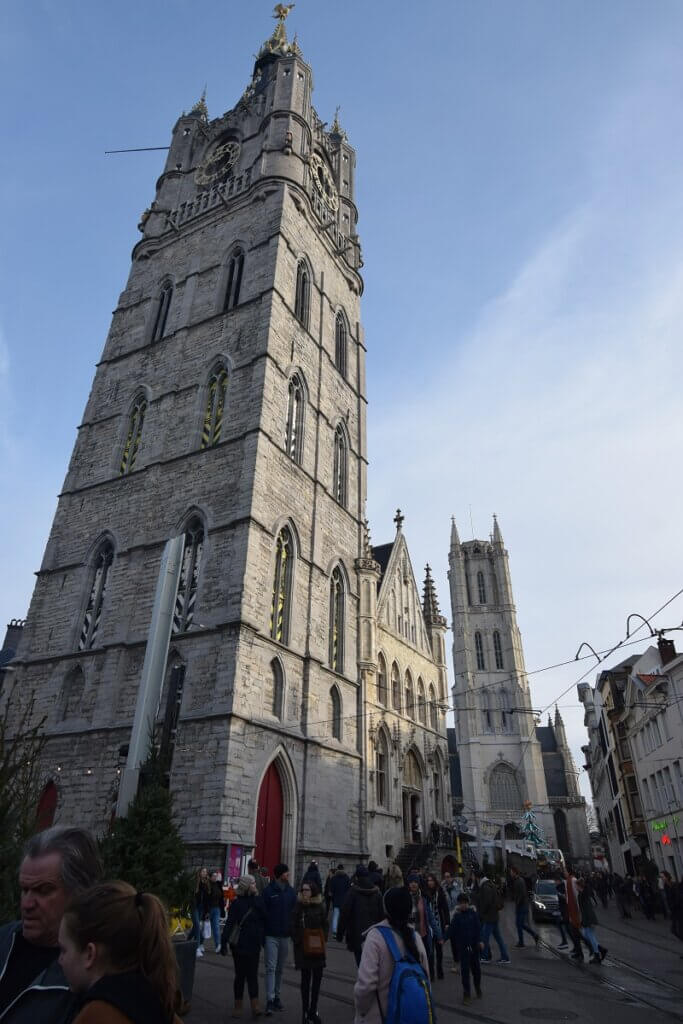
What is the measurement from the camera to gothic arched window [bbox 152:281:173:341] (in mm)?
26891

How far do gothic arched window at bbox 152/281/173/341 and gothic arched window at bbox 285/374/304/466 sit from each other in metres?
6.62

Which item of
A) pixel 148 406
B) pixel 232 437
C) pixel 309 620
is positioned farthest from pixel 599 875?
pixel 148 406

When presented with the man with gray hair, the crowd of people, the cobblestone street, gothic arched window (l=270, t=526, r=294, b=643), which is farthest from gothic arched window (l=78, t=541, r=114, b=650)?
the man with gray hair

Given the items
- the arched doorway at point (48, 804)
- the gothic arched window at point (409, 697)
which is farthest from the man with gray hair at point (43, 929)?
the gothic arched window at point (409, 697)

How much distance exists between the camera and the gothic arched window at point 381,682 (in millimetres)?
25156

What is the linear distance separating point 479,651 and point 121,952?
6024 cm

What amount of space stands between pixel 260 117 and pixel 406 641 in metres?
27.0

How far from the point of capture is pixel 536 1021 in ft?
21.7

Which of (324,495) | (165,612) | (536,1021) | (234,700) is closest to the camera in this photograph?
(536,1021)

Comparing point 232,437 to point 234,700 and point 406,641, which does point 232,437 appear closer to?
point 234,700

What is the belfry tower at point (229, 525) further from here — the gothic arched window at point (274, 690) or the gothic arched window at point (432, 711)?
the gothic arched window at point (432, 711)

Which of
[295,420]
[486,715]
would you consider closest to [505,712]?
[486,715]

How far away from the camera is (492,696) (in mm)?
55875

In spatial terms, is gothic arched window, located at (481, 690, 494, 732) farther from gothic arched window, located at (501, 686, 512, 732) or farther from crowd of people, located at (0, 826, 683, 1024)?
crowd of people, located at (0, 826, 683, 1024)
